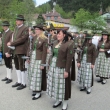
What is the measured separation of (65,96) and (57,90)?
0.77 feet

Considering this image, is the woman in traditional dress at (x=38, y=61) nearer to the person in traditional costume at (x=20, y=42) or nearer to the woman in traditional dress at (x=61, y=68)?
the woman in traditional dress at (x=61, y=68)

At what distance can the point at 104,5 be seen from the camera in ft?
183

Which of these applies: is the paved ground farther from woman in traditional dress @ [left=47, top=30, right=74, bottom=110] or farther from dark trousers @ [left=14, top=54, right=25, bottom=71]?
dark trousers @ [left=14, top=54, right=25, bottom=71]

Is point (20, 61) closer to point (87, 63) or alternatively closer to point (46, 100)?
point (46, 100)

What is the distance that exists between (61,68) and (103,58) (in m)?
2.80

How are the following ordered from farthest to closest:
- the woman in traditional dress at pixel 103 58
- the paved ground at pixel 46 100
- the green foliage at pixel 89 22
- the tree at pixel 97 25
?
the green foliage at pixel 89 22 → the tree at pixel 97 25 → the woman in traditional dress at pixel 103 58 → the paved ground at pixel 46 100

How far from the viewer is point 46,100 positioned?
4.91 metres

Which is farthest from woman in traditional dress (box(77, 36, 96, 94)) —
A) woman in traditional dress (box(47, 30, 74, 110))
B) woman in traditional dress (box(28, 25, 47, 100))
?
woman in traditional dress (box(47, 30, 74, 110))

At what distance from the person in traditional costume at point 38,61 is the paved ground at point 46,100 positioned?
1.32ft

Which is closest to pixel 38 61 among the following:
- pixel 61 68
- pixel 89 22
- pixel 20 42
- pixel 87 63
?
pixel 61 68

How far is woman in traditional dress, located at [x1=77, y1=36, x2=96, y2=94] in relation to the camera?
17.7ft

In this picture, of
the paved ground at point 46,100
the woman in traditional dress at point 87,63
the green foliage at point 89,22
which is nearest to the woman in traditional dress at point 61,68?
the paved ground at point 46,100

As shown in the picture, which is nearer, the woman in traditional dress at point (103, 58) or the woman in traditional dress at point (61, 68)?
the woman in traditional dress at point (61, 68)

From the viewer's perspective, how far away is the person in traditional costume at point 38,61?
466 centimetres
